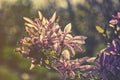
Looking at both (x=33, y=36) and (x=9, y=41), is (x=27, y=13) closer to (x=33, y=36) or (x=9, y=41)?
(x=9, y=41)

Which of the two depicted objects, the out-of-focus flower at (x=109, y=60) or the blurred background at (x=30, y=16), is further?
the blurred background at (x=30, y=16)

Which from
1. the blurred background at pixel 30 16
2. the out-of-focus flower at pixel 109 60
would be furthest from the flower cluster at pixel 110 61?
the blurred background at pixel 30 16

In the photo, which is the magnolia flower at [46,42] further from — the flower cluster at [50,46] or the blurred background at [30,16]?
the blurred background at [30,16]

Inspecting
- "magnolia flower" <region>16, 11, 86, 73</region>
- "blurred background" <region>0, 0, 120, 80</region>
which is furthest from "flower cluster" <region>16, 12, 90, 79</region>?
Answer: "blurred background" <region>0, 0, 120, 80</region>

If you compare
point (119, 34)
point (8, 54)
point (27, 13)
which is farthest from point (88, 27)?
point (119, 34)

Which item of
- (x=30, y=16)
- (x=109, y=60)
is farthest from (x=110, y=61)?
(x=30, y=16)

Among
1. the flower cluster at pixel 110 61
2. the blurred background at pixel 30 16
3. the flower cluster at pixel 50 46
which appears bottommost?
the flower cluster at pixel 110 61

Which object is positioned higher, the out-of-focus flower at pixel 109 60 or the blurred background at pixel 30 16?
the blurred background at pixel 30 16

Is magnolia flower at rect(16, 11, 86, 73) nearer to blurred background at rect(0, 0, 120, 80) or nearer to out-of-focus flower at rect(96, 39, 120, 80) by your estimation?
out-of-focus flower at rect(96, 39, 120, 80)

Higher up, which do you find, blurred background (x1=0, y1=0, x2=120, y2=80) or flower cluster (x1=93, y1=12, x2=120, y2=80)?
blurred background (x1=0, y1=0, x2=120, y2=80)
